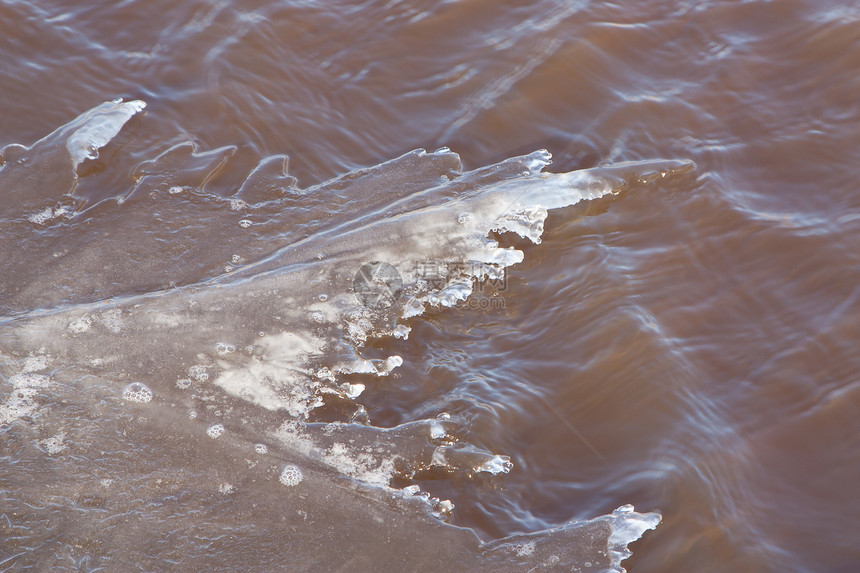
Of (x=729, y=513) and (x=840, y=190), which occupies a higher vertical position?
(x=840, y=190)

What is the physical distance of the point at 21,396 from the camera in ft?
9.57

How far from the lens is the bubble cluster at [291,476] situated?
108 inches

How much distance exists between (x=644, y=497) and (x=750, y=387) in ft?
2.83

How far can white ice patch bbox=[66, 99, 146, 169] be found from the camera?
13.6 ft

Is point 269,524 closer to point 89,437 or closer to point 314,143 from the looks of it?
point 89,437

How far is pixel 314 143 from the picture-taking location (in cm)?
444

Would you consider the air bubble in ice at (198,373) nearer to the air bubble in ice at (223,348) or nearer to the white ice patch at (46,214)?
the air bubble in ice at (223,348)

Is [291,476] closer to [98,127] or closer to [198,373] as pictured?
[198,373]

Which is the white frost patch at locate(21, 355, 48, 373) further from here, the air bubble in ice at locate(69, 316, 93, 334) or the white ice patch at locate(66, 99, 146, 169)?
the white ice patch at locate(66, 99, 146, 169)

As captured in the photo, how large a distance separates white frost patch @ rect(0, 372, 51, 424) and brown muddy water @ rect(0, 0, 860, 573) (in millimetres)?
12

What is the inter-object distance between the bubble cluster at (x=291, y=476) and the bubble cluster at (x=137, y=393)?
72 cm

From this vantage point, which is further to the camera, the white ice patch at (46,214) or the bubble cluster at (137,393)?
the white ice patch at (46,214)

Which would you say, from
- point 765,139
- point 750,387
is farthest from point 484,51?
point 750,387

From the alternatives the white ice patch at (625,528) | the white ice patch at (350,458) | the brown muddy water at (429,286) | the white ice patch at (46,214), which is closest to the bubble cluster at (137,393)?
the brown muddy water at (429,286)
